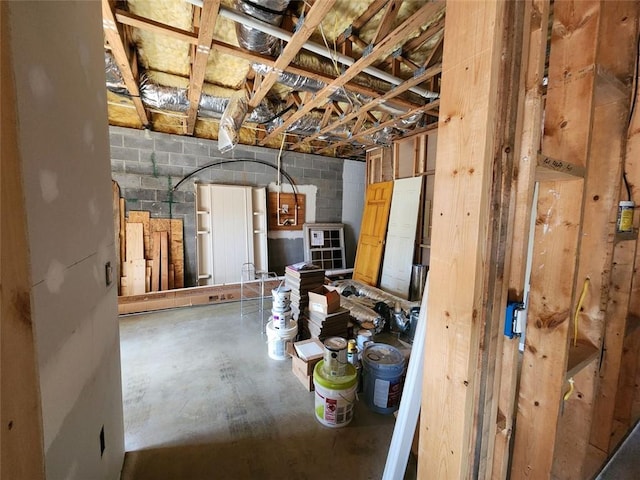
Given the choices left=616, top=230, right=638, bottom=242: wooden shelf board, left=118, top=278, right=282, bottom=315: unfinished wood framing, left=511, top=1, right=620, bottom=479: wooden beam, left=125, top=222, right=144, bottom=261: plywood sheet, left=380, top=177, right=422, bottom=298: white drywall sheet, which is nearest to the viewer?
left=511, top=1, right=620, bottom=479: wooden beam

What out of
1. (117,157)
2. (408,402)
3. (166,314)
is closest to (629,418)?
(408,402)

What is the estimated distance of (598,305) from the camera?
3.61 feet

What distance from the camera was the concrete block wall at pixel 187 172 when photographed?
13.0 feet

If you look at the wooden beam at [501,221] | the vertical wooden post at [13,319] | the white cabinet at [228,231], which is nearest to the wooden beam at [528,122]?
the wooden beam at [501,221]

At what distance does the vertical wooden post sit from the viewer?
0.46 metres

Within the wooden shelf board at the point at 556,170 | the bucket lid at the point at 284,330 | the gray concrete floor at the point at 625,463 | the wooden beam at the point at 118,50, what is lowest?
the bucket lid at the point at 284,330

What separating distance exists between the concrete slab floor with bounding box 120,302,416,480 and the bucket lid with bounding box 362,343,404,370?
0.39 meters

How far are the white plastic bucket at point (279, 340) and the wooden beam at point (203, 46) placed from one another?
2456 millimetres

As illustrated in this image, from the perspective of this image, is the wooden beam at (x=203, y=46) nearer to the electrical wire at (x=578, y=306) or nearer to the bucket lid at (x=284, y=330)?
the electrical wire at (x=578, y=306)

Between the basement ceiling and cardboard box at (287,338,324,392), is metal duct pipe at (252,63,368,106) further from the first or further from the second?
cardboard box at (287,338,324,392)

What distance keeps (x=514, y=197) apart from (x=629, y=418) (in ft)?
4.86

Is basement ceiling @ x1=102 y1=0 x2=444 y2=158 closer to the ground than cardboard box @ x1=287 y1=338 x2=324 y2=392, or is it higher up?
higher up

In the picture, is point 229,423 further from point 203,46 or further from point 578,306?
point 203,46

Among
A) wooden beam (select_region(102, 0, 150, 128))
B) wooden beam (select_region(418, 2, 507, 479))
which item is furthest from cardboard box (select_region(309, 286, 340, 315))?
wooden beam (select_region(102, 0, 150, 128))
